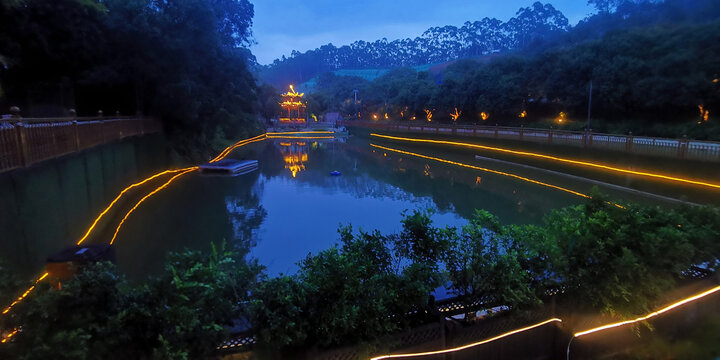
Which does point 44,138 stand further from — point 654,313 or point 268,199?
point 654,313

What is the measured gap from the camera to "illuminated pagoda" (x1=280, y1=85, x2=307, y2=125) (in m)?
58.2

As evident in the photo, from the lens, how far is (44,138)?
684 cm

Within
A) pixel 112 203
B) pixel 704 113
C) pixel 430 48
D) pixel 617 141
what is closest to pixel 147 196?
pixel 112 203

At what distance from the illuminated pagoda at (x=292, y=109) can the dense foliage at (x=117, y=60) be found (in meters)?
38.8

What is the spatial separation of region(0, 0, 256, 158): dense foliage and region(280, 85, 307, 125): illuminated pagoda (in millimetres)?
38767

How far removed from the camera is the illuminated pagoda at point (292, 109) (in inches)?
2293

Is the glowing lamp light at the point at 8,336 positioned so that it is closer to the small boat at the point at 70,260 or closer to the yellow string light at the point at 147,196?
the small boat at the point at 70,260

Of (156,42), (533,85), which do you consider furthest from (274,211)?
(533,85)

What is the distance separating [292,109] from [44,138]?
183 ft

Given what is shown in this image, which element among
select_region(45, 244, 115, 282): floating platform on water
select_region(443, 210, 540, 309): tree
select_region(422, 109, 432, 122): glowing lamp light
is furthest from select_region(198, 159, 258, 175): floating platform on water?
select_region(422, 109, 432, 122): glowing lamp light

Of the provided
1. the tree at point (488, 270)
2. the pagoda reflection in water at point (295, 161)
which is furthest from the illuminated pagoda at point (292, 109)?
the tree at point (488, 270)

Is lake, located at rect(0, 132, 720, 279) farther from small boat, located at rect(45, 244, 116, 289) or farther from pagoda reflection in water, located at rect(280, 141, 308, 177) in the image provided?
small boat, located at rect(45, 244, 116, 289)

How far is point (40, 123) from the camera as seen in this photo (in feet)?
22.6

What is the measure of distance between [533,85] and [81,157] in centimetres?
3306
